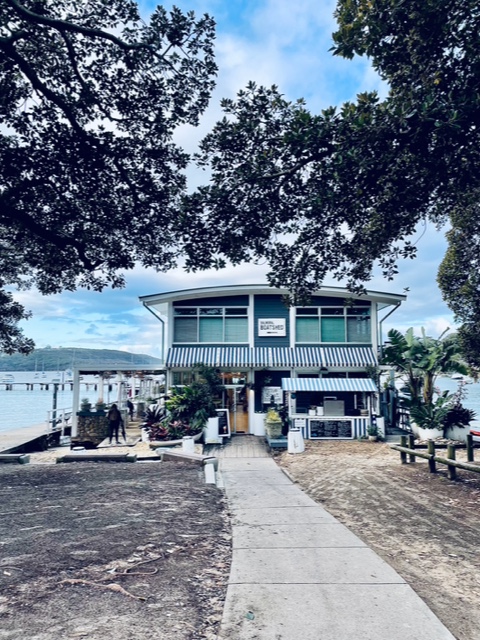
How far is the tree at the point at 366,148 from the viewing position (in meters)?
7.28

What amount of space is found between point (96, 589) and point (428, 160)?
25.1ft

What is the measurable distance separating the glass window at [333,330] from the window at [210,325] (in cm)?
390

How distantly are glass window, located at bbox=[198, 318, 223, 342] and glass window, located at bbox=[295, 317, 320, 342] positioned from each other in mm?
3817

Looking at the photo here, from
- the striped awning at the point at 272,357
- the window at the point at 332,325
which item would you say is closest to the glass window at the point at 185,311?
the striped awning at the point at 272,357

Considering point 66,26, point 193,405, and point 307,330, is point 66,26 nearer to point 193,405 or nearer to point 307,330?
point 193,405

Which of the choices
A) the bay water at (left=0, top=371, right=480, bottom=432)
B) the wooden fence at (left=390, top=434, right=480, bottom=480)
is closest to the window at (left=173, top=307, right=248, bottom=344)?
the bay water at (left=0, top=371, right=480, bottom=432)

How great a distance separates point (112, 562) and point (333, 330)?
19.3 metres

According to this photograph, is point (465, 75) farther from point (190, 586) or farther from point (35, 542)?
point (35, 542)

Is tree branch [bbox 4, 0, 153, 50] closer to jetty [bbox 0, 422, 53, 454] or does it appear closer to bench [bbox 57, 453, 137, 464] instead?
bench [bbox 57, 453, 137, 464]

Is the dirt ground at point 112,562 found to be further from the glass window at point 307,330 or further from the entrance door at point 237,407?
the glass window at point 307,330

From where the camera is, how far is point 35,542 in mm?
5410

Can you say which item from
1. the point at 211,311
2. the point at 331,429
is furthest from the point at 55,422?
the point at 331,429

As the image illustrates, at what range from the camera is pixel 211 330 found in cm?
2311

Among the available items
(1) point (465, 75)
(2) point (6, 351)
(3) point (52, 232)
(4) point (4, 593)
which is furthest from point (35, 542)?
(2) point (6, 351)
